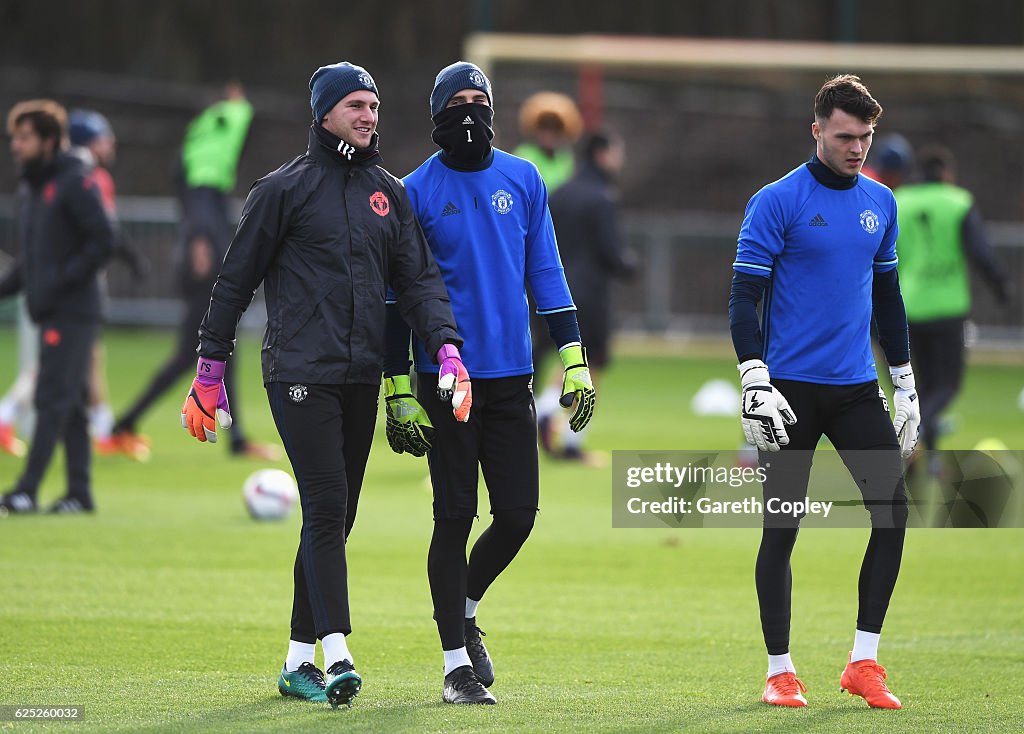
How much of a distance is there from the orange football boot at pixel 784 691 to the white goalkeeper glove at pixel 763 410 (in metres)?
0.81

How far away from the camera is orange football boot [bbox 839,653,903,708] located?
583 cm

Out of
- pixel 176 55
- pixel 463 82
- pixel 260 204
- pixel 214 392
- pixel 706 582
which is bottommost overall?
pixel 706 582

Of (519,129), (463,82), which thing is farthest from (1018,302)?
(463,82)

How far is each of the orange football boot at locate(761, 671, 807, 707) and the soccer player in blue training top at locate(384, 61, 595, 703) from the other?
962 millimetres

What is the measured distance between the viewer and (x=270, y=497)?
1009cm

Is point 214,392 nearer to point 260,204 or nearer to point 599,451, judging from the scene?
point 260,204

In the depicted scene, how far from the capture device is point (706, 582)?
8.57 m

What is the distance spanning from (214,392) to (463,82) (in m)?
1.38

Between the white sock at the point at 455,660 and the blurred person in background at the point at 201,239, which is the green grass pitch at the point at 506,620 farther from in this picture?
the blurred person in background at the point at 201,239

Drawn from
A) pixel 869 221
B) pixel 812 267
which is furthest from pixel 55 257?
pixel 869 221

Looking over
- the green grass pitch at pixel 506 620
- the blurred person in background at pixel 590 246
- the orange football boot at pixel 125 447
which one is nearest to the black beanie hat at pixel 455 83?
the green grass pitch at pixel 506 620

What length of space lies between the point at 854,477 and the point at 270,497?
4895 millimetres

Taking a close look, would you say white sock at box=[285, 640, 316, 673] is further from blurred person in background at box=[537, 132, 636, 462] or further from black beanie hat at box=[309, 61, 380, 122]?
blurred person in background at box=[537, 132, 636, 462]

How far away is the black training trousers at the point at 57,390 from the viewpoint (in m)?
9.81
